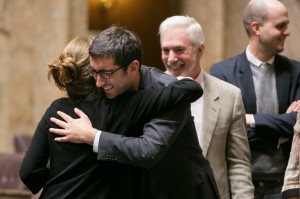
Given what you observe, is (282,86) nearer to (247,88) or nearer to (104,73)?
(247,88)

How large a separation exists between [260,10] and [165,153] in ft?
6.60

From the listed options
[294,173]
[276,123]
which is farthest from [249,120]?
[294,173]

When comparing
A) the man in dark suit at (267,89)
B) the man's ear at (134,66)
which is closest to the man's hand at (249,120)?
the man in dark suit at (267,89)

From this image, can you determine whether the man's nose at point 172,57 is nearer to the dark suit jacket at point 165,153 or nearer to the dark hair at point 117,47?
the dark suit jacket at point 165,153

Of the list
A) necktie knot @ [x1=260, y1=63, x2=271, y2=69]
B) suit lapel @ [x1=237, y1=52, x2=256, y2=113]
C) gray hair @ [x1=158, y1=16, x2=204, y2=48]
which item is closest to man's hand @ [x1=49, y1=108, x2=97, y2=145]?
gray hair @ [x1=158, y1=16, x2=204, y2=48]

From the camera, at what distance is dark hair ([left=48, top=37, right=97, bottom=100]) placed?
426 centimetres

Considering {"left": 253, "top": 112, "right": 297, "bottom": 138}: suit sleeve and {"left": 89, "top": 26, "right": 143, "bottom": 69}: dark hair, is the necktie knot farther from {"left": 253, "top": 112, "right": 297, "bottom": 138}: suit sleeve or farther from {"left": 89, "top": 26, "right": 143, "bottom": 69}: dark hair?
{"left": 89, "top": 26, "right": 143, "bottom": 69}: dark hair

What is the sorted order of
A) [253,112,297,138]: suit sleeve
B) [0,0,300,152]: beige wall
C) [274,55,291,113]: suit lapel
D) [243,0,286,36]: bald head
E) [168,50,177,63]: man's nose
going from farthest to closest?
[0,0,300,152]: beige wall, [243,0,286,36]: bald head, [274,55,291,113]: suit lapel, [253,112,297,138]: suit sleeve, [168,50,177,63]: man's nose

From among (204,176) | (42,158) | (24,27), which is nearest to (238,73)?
(204,176)

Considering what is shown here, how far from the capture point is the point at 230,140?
545 cm

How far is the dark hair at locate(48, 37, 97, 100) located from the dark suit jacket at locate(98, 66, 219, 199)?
0.77 ft

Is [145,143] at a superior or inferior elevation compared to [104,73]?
inferior

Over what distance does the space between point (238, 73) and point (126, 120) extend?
72.5 inches

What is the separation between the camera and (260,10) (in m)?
6.11
